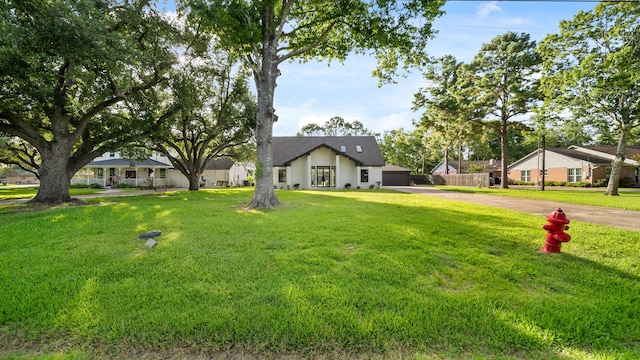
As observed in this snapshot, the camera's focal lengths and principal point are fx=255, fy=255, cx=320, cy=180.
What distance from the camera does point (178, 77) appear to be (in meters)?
13.6

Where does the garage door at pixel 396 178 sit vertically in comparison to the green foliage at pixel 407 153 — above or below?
below

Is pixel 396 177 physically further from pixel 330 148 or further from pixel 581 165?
pixel 581 165

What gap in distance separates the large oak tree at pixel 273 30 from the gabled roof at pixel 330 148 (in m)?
13.8

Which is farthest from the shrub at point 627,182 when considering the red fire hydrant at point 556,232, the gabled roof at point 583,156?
the red fire hydrant at point 556,232

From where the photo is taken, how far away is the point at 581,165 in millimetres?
29062

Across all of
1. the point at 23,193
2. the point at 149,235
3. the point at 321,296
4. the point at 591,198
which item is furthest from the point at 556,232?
the point at 23,193

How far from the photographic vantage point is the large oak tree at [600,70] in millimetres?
13617

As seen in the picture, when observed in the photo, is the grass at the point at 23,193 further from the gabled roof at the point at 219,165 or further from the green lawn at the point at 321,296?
the green lawn at the point at 321,296

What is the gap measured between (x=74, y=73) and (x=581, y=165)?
143 feet

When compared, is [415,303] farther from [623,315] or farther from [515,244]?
[515,244]

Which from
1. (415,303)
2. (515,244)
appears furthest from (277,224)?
(515,244)

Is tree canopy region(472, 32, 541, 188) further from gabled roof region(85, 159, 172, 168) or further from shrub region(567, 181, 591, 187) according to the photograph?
gabled roof region(85, 159, 172, 168)

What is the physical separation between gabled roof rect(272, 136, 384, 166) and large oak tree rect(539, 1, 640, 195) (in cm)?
1389

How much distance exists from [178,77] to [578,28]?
78.1 feet
